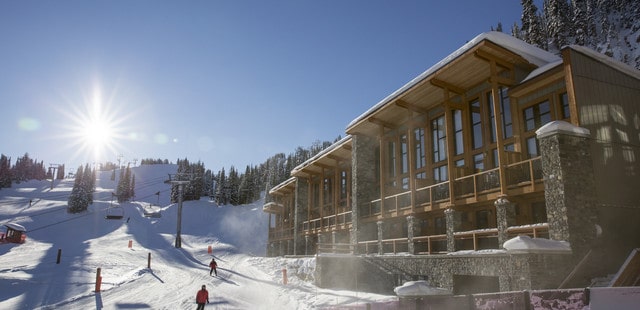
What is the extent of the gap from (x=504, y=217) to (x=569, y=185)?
9.43ft

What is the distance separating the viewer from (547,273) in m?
11.6

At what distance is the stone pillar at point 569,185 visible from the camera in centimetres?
1221

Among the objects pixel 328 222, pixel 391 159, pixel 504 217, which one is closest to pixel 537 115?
pixel 504 217

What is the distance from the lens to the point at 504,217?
48.7 feet

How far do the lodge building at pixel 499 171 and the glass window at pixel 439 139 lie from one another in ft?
0.24

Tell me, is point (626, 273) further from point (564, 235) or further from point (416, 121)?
point (416, 121)

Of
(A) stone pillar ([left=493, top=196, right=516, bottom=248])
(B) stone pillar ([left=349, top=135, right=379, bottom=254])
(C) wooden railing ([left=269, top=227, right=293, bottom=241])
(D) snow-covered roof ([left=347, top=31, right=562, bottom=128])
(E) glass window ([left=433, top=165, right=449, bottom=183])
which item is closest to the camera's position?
(A) stone pillar ([left=493, top=196, right=516, bottom=248])

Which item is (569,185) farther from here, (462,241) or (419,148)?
(419,148)

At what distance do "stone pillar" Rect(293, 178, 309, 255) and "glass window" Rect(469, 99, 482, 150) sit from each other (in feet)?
73.2

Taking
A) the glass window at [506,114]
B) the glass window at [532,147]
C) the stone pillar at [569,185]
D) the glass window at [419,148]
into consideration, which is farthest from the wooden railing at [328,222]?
the stone pillar at [569,185]

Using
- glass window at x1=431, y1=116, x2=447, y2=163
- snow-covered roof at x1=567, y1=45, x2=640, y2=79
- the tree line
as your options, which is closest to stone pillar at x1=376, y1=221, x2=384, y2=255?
glass window at x1=431, y1=116, x2=447, y2=163

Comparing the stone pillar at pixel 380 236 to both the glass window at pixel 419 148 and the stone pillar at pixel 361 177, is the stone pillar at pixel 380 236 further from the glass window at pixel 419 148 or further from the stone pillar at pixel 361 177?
the glass window at pixel 419 148

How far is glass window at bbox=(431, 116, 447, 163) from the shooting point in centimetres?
2200

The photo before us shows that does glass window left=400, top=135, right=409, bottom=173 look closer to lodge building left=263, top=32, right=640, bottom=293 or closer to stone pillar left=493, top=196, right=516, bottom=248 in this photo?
lodge building left=263, top=32, right=640, bottom=293
